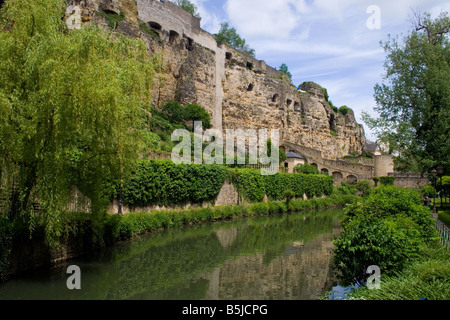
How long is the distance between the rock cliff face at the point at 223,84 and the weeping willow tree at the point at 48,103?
1215cm

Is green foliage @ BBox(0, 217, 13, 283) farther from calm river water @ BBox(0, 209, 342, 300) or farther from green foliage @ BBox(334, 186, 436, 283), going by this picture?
green foliage @ BBox(334, 186, 436, 283)

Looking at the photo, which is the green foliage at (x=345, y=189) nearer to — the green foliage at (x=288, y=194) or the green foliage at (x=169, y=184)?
the green foliage at (x=288, y=194)

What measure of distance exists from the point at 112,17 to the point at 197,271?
21.6 meters

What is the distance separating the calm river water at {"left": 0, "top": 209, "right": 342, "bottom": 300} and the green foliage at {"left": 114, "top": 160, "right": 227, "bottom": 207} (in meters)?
1.99

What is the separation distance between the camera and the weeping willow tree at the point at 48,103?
25.0 ft

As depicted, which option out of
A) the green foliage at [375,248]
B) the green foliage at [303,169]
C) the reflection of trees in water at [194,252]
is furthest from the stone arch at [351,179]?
the green foliage at [375,248]

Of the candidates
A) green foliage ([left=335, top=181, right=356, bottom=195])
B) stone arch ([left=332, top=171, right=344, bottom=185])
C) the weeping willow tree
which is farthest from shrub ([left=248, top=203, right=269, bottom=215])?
stone arch ([left=332, top=171, right=344, bottom=185])

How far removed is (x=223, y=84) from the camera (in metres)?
36.4

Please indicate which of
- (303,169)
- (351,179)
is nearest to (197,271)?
(303,169)

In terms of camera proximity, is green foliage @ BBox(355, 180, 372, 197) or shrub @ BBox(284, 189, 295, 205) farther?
green foliage @ BBox(355, 180, 372, 197)

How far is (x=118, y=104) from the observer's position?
336 inches

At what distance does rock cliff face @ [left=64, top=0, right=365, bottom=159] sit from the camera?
28125 millimetres

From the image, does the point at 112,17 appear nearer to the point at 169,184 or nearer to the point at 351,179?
the point at 169,184

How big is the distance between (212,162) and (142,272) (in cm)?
1371
